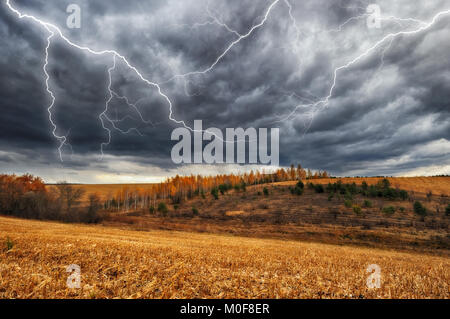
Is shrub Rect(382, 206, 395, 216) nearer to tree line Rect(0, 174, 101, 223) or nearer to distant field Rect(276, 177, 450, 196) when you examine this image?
distant field Rect(276, 177, 450, 196)

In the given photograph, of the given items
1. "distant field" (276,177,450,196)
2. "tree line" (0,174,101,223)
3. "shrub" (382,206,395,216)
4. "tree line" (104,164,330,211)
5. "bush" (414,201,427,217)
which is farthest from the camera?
"tree line" (104,164,330,211)

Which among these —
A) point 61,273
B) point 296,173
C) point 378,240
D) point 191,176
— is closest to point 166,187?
point 191,176

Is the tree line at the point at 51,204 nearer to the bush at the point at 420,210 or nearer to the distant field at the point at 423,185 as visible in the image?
the bush at the point at 420,210

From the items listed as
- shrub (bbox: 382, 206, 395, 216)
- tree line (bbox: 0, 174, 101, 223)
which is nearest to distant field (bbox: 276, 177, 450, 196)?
shrub (bbox: 382, 206, 395, 216)

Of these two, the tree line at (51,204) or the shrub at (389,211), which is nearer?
the shrub at (389,211)

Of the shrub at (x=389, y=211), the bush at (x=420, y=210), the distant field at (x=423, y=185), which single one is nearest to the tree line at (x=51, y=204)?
the shrub at (x=389, y=211)

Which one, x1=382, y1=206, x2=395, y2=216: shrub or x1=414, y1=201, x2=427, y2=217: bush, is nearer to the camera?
x1=414, y1=201, x2=427, y2=217: bush

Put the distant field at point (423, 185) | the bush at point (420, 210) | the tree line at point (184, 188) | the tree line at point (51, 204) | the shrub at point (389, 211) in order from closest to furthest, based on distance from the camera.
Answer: the bush at point (420, 210)
the shrub at point (389, 211)
the tree line at point (51, 204)
the distant field at point (423, 185)
the tree line at point (184, 188)

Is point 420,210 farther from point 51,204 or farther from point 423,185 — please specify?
point 51,204

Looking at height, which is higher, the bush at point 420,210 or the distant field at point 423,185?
the distant field at point 423,185

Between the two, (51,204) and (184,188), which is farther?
(184,188)

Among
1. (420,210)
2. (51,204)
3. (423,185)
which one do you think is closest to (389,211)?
(420,210)
